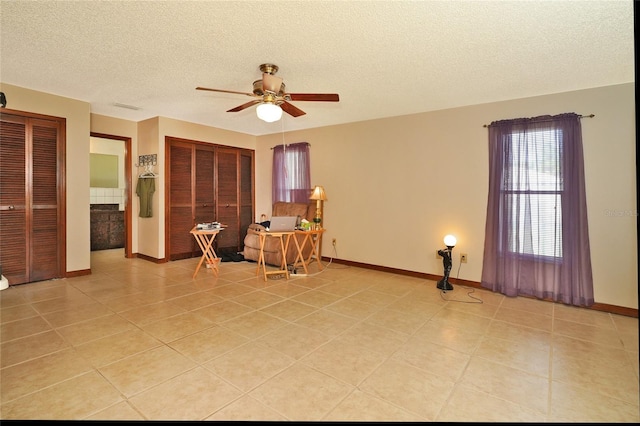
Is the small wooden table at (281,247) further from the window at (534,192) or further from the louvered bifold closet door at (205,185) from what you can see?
the window at (534,192)

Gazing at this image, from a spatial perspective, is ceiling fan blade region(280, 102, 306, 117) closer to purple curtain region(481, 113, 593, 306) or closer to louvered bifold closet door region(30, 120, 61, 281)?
purple curtain region(481, 113, 593, 306)

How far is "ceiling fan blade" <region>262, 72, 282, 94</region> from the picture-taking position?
9.23 ft

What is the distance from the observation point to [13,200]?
380cm

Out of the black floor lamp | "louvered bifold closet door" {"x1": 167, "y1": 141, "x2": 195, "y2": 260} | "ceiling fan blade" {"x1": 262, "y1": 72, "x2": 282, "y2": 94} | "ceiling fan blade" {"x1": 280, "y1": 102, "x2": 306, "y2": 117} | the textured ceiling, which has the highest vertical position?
the textured ceiling

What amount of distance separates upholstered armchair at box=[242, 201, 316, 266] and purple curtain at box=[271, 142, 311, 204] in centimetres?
24

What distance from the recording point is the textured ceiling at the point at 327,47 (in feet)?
6.94

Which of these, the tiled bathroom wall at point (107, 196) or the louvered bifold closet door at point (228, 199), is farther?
the tiled bathroom wall at point (107, 196)

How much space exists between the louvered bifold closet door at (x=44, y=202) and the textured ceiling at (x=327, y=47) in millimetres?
501

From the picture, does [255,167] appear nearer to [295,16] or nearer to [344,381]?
[295,16]

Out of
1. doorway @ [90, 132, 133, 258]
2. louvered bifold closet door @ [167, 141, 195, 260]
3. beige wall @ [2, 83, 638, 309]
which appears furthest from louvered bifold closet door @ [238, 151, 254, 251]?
doorway @ [90, 132, 133, 258]

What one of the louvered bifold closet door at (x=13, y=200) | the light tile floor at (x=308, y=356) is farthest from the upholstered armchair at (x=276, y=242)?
the louvered bifold closet door at (x=13, y=200)

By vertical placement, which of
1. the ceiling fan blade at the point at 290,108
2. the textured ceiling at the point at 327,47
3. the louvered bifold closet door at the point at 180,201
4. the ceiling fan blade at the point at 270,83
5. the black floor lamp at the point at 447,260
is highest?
the textured ceiling at the point at 327,47

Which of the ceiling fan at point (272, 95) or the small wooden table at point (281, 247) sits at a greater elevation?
the ceiling fan at point (272, 95)

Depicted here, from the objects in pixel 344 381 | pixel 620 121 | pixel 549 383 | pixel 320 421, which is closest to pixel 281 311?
pixel 344 381
